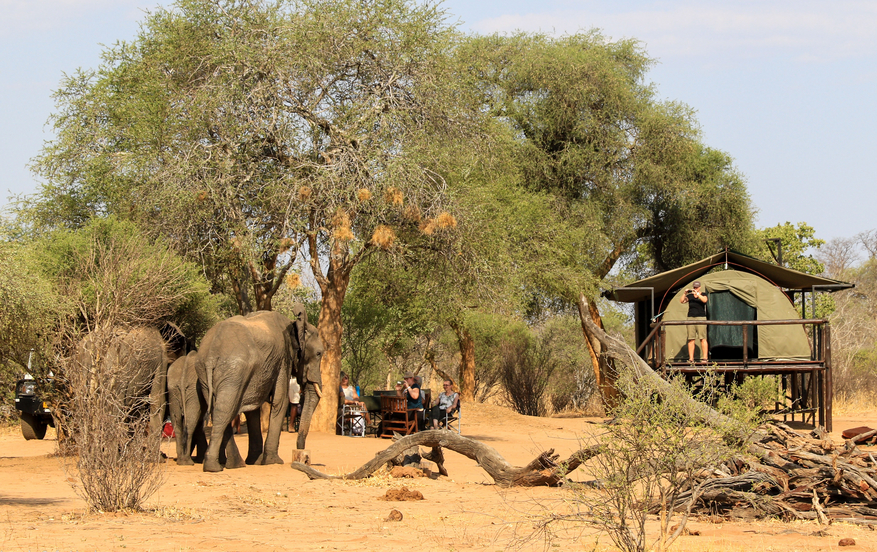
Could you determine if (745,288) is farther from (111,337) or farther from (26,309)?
(26,309)

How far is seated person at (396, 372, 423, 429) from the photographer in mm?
17312

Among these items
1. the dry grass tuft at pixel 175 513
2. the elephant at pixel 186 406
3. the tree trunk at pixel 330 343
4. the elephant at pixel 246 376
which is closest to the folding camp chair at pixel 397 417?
the tree trunk at pixel 330 343

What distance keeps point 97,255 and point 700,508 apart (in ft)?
32.1

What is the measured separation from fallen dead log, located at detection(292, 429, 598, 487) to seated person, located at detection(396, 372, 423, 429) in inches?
190

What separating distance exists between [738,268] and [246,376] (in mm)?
10916

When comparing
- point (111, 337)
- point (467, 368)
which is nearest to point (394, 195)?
point (111, 337)

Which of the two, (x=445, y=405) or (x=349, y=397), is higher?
(x=349, y=397)

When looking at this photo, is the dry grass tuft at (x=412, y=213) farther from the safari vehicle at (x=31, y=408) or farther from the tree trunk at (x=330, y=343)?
the safari vehicle at (x=31, y=408)

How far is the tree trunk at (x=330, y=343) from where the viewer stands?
18.5 metres

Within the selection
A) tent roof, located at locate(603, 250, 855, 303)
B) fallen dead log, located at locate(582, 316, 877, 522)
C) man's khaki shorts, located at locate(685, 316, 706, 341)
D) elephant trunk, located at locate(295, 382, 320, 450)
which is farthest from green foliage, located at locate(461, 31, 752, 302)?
fallen dead log, located at locate(582, 316, 877, 522)

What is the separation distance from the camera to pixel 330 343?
18.7m

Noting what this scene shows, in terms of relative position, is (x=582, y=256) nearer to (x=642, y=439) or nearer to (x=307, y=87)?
(x=307, y=87)

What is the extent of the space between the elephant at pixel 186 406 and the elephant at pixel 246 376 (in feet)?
1.68

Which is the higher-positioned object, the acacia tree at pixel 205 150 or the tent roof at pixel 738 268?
the acacia tree at pixel 205 150
